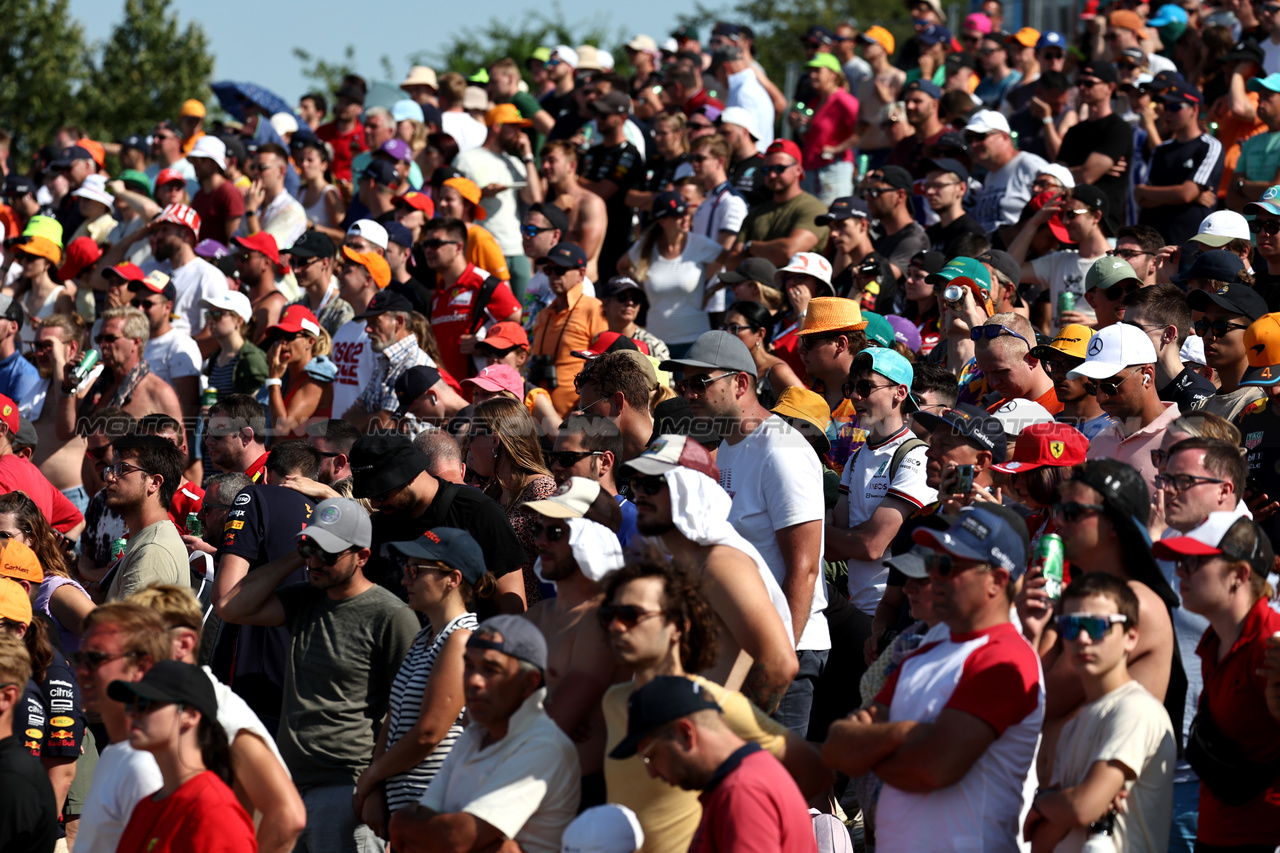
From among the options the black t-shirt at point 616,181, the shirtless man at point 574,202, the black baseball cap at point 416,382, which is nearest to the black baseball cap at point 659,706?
the black baseball cap at point 416,382

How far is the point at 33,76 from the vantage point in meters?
29.6

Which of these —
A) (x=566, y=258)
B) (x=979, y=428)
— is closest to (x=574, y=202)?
(x=566, y=258)

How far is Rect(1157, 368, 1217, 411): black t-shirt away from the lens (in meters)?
6.53

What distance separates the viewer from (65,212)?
50.3ft

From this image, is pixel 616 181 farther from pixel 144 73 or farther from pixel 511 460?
pixel 144 73

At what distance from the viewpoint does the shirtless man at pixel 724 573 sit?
446 centimetres

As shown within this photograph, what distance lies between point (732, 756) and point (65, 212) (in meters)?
13.6

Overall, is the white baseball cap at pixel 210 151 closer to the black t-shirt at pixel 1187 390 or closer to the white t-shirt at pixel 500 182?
the white t-shirt at pixel 500 182

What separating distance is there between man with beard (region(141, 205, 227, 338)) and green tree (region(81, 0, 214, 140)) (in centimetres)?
2010

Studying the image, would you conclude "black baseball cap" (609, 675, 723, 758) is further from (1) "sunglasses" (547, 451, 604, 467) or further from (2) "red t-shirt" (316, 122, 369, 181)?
(2) "red t-shirt" (316, 122, 369, 181)

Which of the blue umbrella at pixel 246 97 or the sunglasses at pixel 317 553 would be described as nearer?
the sunglasses at pixel 317 553

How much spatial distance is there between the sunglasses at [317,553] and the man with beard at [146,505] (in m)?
1.39

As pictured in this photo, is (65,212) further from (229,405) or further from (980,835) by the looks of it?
(980,835)

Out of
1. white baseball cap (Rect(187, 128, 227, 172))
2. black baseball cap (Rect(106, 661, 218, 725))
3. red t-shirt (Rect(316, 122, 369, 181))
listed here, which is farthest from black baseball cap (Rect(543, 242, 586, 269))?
red t-shirt (Rect(316, 122, 369, 181))
